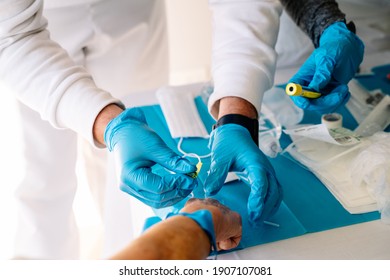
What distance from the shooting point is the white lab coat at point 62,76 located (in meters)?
1.14

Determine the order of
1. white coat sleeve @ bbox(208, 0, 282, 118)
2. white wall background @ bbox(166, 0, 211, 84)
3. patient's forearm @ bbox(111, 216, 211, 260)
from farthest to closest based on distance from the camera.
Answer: white wall background @ bbox(166, 0, 211, 84), white coat sleeve @ bbox(208, 0, 282, 118), patient's forearm @ bbox(111, 216, 211, 260)

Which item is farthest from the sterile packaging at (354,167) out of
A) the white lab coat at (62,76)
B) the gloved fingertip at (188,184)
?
the white lab coat at (62,76)

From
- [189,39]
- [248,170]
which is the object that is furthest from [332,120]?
[189,39]

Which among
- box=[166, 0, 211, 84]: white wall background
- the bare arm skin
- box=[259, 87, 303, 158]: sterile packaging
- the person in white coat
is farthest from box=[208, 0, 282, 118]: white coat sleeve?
box=[166, 0, 211, 84]: white wall background

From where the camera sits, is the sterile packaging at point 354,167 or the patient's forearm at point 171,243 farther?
the sterile packaging at point 354,167

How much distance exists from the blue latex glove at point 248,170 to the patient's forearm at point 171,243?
19cm

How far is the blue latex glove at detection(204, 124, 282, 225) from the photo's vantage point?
1.00 metres

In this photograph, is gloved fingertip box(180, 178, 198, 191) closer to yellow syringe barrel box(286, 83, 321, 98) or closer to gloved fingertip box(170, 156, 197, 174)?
gloved fingertip box(170, 156, 197, 174)

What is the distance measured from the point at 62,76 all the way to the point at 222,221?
1.68 ft

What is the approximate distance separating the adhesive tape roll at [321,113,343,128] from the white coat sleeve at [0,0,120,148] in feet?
1.88

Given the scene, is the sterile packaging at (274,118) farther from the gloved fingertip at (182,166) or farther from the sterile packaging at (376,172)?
the gloved fingertip at (182,166)

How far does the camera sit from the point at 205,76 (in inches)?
113

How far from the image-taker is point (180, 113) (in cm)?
141

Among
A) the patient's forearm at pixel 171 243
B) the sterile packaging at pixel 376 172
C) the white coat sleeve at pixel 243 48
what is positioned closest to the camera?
the patient's forearm at pixel 171 243
